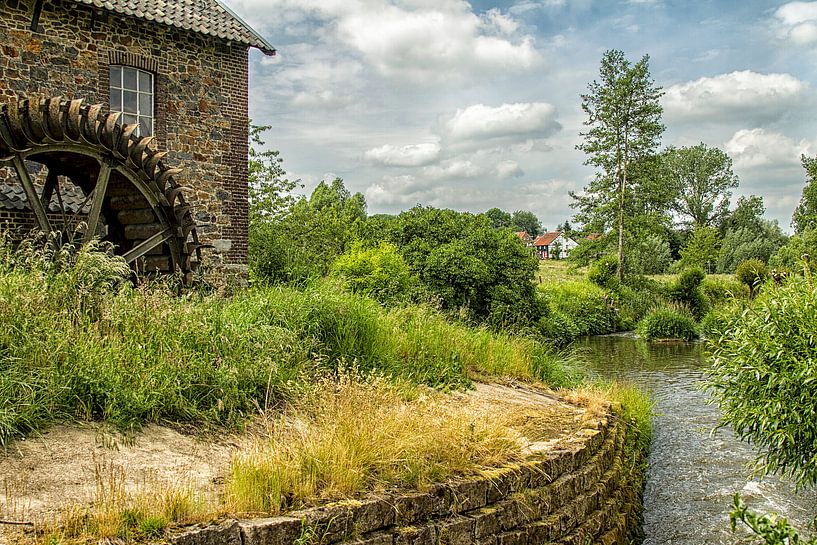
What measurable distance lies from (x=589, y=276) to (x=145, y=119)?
22009 mm

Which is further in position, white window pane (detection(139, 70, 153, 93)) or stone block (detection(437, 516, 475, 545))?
white window pane (detection(139, 70, 153, 93))

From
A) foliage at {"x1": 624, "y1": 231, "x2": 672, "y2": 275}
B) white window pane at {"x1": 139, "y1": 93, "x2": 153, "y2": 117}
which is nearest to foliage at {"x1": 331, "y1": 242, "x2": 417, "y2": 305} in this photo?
white window pane at {"x1": 139, "y1": 93, "x2": 153, "y2": 117}

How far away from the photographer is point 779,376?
22.7 feet

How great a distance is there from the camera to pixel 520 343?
1155 cm

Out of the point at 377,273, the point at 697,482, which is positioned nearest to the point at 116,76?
the point at 377,273

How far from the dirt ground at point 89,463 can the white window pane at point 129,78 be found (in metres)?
9.34

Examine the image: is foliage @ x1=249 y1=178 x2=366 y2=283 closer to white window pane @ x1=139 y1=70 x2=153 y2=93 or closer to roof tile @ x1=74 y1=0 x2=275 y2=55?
white window pane @ x1=139 y1=70 x2=153 y2=93

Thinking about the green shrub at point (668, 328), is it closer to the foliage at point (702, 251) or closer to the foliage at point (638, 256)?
the foliage at point (638, 256)

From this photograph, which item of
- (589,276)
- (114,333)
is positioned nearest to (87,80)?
(114,333)

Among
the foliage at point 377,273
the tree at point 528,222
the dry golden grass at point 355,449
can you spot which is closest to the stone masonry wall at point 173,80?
the foliage at point 377,273

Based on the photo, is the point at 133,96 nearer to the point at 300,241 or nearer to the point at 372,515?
the point at 300,241

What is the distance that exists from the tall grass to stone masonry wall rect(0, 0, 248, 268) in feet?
A: 15.6

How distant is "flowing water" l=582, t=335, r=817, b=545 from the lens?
7.96 metres

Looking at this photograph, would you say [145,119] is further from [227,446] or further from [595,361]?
[595,361]
